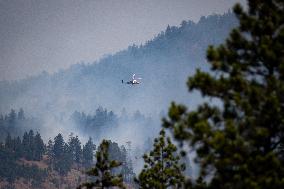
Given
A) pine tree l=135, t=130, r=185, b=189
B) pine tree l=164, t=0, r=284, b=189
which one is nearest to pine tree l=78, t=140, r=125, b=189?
pine tree l=135, t=130, r=185, b=189

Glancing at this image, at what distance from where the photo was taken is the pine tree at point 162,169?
Answer: 3934 centimetres

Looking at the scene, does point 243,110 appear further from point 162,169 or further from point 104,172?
point 162,169

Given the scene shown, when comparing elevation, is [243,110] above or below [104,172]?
below

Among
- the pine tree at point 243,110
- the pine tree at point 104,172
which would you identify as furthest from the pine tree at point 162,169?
the pine tree at point 243,110

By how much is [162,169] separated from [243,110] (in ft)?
77.9

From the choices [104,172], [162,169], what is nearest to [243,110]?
[104,172]

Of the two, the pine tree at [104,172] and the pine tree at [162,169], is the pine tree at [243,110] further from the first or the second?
the pine tree at [162,169]

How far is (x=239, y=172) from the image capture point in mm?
16984

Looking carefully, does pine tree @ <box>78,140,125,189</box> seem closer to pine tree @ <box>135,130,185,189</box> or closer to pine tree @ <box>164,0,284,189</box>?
pine tree @ <box>135,130,185,189</box>

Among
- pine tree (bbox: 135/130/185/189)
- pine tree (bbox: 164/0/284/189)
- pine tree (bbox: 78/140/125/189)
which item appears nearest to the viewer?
pine tree (bbox: 164/0/284/189)

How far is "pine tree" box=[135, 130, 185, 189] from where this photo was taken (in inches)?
1549

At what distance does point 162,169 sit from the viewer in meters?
40.6

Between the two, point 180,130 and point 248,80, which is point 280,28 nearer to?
point 248,80

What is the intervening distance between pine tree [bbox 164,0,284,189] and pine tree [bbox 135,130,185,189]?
832 inches
